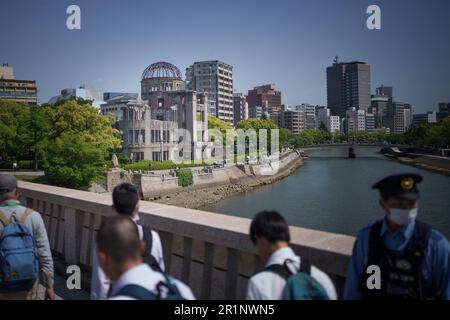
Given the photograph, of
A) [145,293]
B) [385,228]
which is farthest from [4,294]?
[385,228]

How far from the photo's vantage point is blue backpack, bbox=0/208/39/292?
387 centimetres

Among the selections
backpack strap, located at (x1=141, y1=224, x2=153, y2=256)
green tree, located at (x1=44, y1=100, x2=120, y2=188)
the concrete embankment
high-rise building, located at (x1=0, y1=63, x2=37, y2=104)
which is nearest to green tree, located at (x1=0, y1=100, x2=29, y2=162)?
green tree, located at (x1=44, y1=100, x2=120, y2=188)

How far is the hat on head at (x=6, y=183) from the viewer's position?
419cm

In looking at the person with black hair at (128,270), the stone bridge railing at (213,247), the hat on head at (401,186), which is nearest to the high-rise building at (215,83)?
the stone bridge railing at (213,247)

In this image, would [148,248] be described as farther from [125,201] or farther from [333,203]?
[333,203]

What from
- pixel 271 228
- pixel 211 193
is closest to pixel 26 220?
pixel 271 228

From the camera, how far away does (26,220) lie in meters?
4.12

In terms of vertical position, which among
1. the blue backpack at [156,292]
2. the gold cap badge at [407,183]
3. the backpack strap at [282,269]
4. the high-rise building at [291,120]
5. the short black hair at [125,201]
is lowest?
the blue backpack at [156,292]

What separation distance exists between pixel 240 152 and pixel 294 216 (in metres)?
48.4

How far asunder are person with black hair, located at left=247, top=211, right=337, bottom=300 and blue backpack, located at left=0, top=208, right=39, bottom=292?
248cm

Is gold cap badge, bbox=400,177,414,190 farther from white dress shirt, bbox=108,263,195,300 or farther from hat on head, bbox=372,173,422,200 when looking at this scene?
white dress shirt, bbox=108,263,195,300

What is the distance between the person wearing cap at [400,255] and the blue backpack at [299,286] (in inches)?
17.8

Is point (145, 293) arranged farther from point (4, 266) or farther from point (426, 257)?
point (4, 266)

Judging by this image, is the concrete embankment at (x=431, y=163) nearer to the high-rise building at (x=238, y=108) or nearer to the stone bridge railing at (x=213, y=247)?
the high-rise building at (x=238, y=108)
